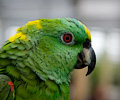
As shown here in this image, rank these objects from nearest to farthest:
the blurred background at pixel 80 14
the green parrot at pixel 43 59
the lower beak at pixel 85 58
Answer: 1. the green parrot at pixel 43 59
2. the lower beak at pixel 85 58
3. the blurred background at pixel 80 14

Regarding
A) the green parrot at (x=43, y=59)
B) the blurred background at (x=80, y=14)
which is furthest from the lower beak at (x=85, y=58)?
the blurred background at (x=80, y=14)

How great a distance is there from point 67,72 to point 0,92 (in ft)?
1.11

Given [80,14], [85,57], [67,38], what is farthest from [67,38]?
[80,14]

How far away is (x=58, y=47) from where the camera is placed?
3.18 ft

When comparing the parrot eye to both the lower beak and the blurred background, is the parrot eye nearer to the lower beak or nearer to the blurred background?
the lower beak

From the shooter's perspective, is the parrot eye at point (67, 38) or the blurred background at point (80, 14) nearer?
the parrot eye at point (67, 38)

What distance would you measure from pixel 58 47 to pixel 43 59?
0.10 meters

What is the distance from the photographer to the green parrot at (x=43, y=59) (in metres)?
0.89

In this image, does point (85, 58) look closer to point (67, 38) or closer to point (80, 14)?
point (67, 38)

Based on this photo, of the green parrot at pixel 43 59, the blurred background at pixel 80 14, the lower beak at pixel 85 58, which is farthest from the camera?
the blurred background at pixel 80 14

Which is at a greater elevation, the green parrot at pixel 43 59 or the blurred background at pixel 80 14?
the blurred background at pixel 80 14

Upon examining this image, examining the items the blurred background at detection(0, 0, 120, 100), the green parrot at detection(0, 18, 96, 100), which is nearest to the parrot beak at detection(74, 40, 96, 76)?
the green parrot at detection(0, 18, 96, 100)

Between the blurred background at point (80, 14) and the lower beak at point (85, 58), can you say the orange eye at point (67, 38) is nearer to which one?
the lower beak at point (85, 58)

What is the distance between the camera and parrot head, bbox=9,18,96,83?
926 millimetres
